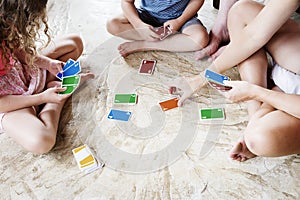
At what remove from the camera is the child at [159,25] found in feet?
5.38

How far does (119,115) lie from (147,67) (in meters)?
0.30

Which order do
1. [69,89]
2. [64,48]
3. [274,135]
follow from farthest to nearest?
[64,48] < [69,89] < [274,135]

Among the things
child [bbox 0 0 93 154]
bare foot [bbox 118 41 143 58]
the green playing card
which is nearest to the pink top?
child [bbox 0 0 93 154]

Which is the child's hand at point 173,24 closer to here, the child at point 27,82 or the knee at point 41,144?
the child at point 27,82

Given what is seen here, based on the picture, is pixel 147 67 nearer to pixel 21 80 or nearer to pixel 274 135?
pixel 21 80

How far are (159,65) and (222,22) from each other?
14.3 inches

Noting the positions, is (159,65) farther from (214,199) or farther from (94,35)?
(214,199)

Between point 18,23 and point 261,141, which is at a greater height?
point 18,23

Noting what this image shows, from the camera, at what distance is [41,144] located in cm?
127

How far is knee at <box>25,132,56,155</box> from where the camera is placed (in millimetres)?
1266

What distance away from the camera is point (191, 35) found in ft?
5.38

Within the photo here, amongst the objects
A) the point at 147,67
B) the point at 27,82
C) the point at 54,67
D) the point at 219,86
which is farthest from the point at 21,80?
the point at 219,86

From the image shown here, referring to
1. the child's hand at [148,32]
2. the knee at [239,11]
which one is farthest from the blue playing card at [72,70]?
the knee at [239,11]

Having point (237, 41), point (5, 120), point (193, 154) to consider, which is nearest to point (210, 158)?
point (193, 154)
